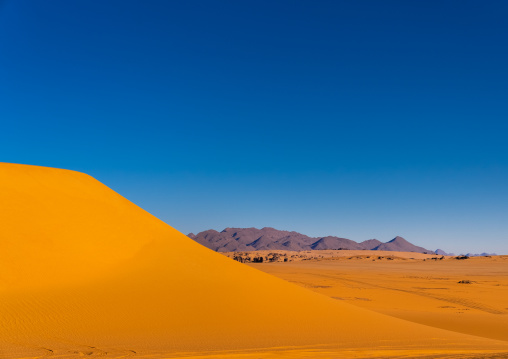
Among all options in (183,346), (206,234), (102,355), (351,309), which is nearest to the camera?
(102,355)

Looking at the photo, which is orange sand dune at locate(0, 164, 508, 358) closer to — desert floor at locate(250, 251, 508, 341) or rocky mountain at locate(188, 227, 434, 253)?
desert floor at locate(250, 251, 508, 341)


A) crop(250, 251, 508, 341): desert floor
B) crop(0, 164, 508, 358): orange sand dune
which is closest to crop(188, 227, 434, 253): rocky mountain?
crop(250, 251, 508, 341): desert floor

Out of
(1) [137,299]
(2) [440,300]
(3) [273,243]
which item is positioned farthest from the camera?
(3) [273,243]

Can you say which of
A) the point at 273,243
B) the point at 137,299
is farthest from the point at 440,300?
the point at 273,243

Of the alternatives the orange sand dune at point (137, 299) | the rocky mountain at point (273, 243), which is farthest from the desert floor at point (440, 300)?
the rocky mountain at point (273, 243)

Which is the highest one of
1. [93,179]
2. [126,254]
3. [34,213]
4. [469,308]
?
[93,179]

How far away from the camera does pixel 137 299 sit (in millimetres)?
12297

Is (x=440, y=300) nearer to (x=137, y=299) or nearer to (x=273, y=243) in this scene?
(x=137, y=299)

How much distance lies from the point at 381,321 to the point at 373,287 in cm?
1613

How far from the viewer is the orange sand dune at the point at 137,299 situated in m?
8.91

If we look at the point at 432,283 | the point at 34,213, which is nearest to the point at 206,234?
the point at 432,283

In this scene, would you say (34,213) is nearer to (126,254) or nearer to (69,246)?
(69,246)

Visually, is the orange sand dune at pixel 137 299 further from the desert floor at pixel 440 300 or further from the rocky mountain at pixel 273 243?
the rocky mountain at pixel 273 243

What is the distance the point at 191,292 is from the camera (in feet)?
43.9
